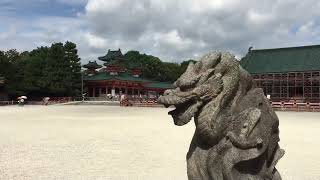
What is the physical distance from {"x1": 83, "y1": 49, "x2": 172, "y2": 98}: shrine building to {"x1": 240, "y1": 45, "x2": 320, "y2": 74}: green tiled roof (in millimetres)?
21621

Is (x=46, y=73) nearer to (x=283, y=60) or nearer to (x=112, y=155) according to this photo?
(x=283, y=60)

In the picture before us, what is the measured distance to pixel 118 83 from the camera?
250ft

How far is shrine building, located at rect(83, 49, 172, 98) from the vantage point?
7612 cm

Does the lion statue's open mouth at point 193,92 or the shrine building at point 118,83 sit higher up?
the shrine building at point 118,83

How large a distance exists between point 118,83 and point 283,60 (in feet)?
97.8

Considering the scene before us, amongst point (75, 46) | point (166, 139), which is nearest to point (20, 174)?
point (166, 139)

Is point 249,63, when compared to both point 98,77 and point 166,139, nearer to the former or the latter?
point 98,77

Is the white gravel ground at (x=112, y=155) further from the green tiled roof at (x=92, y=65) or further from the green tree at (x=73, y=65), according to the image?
the green tiled roof at (x=92, y=65)

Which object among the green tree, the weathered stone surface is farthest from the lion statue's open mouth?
the green tree

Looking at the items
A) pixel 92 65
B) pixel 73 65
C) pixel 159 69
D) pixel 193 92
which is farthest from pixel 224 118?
pixel 159 69

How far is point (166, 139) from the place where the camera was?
16844mm

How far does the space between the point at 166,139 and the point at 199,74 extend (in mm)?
12612

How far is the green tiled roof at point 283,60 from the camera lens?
54.0 meters

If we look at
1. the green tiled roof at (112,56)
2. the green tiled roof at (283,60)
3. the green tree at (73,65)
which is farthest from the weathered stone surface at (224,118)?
the green tiled roof at (112,56)
